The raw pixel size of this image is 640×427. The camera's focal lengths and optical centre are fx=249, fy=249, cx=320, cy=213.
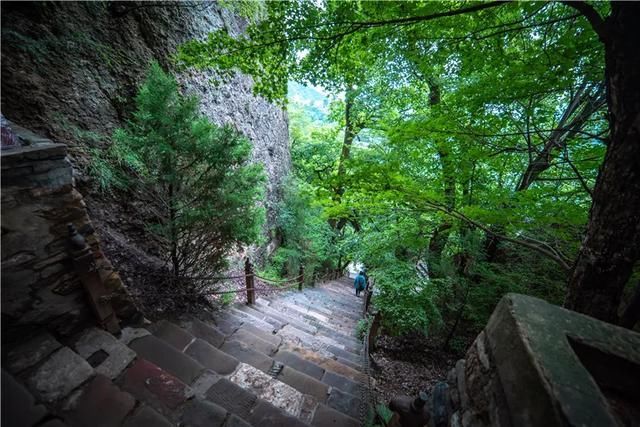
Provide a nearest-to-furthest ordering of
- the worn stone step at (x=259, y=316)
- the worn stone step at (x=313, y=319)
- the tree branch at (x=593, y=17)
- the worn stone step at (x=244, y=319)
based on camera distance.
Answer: the tree branch at (x=593, y=17) → the worn stone step at (x=244, y=319) → the worn stone step at (x=259, y=316) → the worn stone step at (x=313, y=319)

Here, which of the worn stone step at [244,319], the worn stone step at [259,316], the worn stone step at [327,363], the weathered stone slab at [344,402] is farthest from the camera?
the worn stone step at [259,316]

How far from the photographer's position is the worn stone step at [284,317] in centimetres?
507

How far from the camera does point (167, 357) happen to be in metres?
2.47

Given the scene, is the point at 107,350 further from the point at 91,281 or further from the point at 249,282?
the point at 249,282

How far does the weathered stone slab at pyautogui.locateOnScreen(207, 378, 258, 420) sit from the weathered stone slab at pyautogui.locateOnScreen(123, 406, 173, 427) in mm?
537

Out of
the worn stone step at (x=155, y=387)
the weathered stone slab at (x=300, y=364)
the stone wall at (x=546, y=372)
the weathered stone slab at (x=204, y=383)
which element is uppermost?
the stone wall at (x=546, y=372)

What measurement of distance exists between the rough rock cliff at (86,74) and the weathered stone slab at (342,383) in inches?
125

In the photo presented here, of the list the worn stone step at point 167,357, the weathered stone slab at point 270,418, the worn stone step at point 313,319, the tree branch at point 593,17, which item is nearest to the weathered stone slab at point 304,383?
the weathered stone slab at point 270,418

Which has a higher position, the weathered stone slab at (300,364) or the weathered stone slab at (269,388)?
the weathered stone slab at (269,388)

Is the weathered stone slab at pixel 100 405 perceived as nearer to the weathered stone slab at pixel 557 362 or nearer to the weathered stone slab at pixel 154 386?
the weathered stone slab at pixel 154 386

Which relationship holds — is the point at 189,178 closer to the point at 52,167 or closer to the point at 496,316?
the point at 52,167

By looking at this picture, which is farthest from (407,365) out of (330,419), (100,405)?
(100,405)

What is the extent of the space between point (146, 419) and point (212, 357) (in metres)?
1.03

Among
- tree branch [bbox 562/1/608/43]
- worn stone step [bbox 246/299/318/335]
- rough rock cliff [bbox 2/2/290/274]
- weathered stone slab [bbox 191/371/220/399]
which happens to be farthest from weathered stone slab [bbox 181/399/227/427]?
tree branch [bbox 562/1/608/43]
